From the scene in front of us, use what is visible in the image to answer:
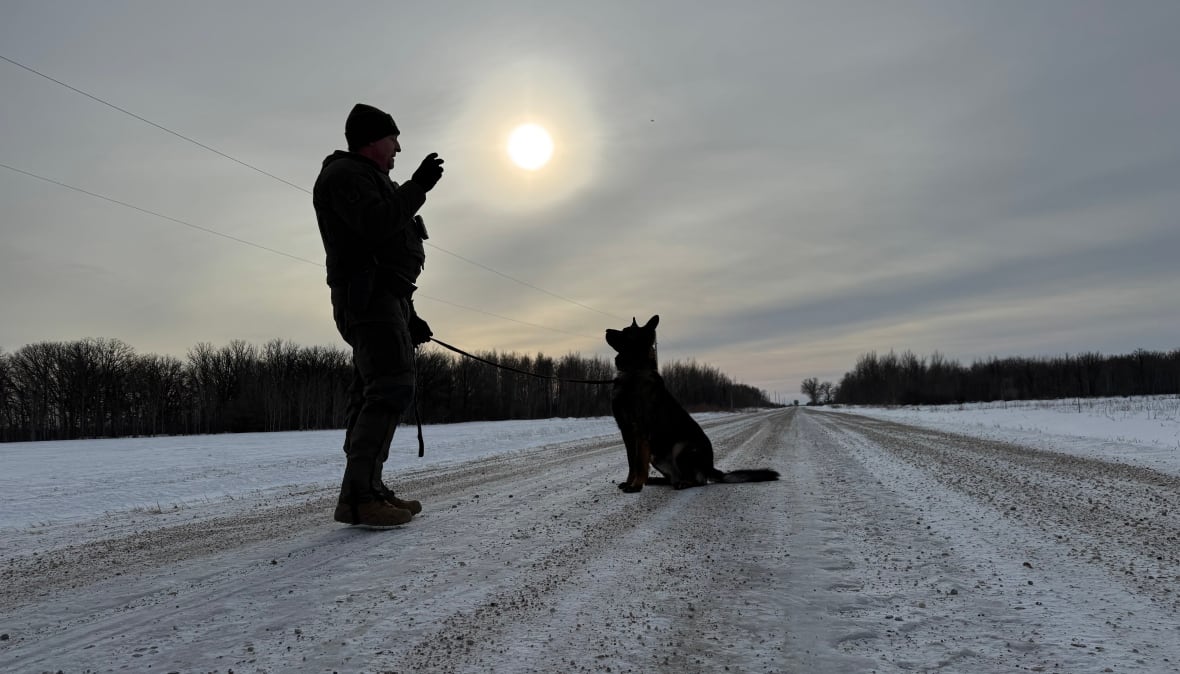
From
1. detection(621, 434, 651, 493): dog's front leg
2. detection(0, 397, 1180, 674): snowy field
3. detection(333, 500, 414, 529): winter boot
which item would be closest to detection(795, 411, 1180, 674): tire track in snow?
detection(0, 397, 1180, 674): snowy field

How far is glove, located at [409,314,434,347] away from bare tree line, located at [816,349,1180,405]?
111 m

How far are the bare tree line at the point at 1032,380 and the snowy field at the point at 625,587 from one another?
109952mm

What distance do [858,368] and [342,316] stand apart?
176094 mm

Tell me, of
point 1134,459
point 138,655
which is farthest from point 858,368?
point 138,655

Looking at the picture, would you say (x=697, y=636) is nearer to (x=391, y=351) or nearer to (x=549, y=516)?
(x=549, y=516)

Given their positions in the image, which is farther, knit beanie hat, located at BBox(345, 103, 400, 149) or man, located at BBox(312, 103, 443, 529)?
knit beanie hat, located at BBox(345, 103, 400, 149)

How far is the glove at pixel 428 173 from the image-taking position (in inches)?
141

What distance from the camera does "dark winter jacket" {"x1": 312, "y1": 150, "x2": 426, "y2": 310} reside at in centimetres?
335

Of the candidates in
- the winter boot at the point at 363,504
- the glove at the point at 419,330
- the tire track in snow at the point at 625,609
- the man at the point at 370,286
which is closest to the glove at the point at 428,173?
the man at the point at 370,286

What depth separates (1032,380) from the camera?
113 m

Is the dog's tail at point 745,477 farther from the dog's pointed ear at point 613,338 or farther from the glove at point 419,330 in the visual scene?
the glove at point 419,330

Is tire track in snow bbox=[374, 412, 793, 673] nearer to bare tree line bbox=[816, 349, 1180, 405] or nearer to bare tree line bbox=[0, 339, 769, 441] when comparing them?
bare tree line bbox=[0, 339, 769, 441]

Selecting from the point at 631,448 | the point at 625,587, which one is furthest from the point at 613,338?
the point at 625,587

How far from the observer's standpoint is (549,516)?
369 centimetres
